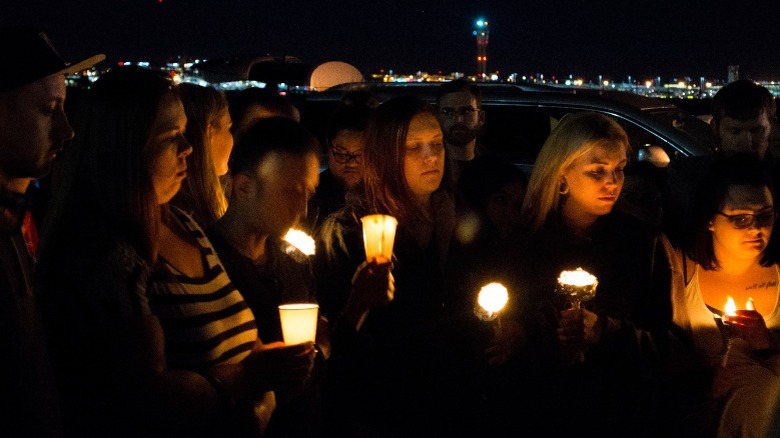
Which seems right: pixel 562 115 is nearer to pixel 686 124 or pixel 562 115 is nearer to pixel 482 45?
pixel 686 124

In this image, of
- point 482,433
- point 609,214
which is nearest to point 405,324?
point 482,433

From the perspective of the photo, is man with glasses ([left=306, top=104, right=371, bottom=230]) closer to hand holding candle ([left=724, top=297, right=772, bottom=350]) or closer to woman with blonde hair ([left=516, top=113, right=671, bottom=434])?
woman with blonde hair ([left=516, top=113, right=671, bottom=434])

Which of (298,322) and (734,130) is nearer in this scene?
(298,322)

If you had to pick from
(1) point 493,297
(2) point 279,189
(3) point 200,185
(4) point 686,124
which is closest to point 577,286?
(1) point 493,297

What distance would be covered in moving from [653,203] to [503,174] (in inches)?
43.1

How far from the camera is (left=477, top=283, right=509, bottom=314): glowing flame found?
10.6ft

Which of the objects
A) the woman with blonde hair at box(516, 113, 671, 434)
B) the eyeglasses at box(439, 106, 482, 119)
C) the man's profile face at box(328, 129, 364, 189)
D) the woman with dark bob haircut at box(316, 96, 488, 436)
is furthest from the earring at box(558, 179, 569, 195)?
the eyeglasses at box(439, 106, 482, 119)

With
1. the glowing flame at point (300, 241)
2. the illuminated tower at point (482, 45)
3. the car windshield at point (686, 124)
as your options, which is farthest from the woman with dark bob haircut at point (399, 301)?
the illuminated tower at point (482, 45)

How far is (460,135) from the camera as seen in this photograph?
238 inches

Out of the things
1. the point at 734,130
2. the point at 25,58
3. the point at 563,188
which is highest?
the point at 25,58

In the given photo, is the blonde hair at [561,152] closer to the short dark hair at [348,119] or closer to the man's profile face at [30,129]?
the short dark hair at [348,119]

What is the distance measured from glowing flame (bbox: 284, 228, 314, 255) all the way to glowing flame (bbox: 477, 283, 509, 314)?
0.75 m

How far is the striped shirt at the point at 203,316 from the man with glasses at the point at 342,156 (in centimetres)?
246

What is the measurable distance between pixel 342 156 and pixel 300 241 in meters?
1.98
